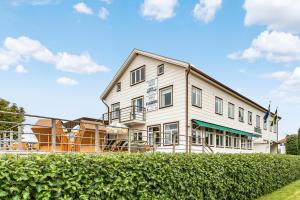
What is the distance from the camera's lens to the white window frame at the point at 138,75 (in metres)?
25.9

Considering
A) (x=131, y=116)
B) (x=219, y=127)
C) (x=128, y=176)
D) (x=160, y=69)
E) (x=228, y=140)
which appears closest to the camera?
(x=128, y=176)

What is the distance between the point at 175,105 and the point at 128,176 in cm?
1561

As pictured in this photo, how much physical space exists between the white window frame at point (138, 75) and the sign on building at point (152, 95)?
113 cm

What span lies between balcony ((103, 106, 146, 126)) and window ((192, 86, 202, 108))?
4.50 metres

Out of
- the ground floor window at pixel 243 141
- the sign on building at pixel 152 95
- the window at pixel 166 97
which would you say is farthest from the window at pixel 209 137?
the ground floor window at pixel 243 141

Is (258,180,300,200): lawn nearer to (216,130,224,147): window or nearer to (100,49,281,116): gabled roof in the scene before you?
(100,49,281,116): gabled roof

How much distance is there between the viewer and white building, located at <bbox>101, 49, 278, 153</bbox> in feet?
72.1

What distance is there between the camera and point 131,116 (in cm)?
2534

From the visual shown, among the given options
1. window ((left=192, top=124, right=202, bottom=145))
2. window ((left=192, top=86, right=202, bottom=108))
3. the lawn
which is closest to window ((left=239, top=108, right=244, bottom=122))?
window ((left=192, top=86, right=202, bottom=108))

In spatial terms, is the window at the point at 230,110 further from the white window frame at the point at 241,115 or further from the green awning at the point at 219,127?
the white window frame at the point at 241,115

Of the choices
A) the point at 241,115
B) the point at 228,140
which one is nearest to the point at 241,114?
the point at 241,115

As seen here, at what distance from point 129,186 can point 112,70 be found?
23125 millimetres

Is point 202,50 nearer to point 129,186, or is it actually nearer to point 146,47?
point 146,47

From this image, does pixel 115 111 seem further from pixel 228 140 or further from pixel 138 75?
pixel 228 140
